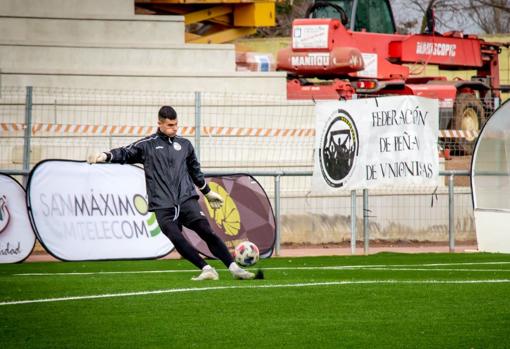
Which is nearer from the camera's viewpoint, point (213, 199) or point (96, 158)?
point (96, 158)

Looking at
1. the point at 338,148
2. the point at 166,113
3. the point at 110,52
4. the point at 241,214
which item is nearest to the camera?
the point at 166,113

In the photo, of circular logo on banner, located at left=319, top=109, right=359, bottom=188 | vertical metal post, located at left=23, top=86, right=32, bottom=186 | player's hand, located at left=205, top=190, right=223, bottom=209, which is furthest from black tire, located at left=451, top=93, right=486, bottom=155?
player's hand, located at left=205, top=190, right=223, bottom=209

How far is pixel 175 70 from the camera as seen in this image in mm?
25094

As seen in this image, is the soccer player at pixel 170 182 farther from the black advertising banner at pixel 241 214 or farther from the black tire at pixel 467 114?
the black tire at pixel 467 114

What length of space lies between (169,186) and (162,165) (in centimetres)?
23

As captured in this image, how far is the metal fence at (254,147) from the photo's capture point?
2041cm

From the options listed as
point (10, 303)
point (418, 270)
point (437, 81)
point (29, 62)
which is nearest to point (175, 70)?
point (29, 62)

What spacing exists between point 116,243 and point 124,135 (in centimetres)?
398

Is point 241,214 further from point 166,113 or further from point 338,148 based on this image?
point 166,113

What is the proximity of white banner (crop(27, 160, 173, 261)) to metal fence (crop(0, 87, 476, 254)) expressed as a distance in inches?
120

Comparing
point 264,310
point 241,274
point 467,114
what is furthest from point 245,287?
point 467,114

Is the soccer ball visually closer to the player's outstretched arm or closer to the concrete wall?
the player's outstretched arm

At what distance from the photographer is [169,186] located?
463 inches

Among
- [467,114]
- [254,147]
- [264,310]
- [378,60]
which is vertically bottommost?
[264,310]
